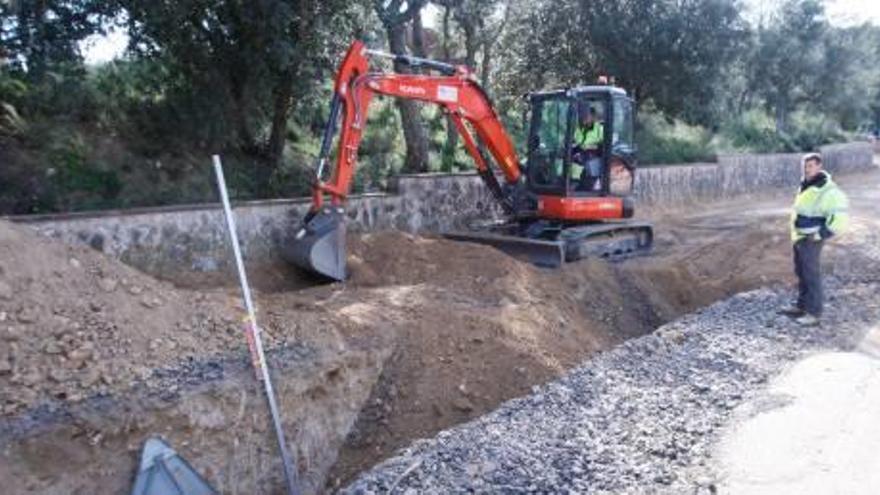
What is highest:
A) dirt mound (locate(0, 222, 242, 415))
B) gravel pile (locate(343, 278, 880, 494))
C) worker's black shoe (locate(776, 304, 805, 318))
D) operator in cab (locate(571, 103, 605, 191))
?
operator in cab (locate(571, 103, 605, 191))

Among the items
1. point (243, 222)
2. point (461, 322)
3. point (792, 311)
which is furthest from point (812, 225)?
point (243, 222)

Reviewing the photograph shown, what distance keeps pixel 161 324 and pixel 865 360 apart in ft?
18.6

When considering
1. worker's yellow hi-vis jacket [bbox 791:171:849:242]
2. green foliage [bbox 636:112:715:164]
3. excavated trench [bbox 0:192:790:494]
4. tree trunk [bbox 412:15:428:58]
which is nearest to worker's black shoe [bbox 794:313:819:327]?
worker's yellow hi-vis jacket [bbox 791:171:849:242]

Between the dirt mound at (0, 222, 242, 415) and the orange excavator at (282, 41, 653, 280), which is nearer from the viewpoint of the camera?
the dirt mound at (0, 222, 242, 415)

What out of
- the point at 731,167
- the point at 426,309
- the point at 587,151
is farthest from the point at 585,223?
the point at 731,167

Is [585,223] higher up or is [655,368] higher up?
[585,223]

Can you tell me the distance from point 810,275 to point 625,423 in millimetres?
3646

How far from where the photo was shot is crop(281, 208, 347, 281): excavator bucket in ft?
27.4

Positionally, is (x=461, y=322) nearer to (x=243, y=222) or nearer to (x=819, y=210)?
(x=243, y=222)

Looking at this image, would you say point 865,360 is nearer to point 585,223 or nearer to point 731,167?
point 585,223

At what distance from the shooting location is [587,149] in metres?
10.8

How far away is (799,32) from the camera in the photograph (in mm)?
27766

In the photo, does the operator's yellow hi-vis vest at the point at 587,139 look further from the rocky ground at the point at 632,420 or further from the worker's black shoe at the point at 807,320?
the worker's black shoe at the point at 807,320

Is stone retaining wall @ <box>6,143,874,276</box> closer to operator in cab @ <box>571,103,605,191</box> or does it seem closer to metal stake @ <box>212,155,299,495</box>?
operator in cab @ <box>571,103,605,191</box>
